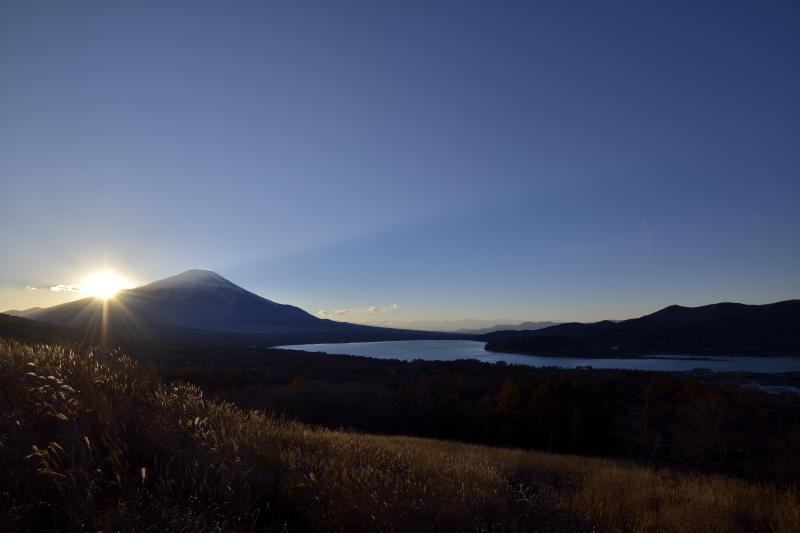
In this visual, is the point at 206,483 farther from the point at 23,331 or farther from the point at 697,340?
the point at 697,340

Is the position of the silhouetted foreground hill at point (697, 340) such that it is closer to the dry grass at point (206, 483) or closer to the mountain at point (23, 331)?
the mountain at point (23, 331)

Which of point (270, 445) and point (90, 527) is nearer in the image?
point (90, 527)

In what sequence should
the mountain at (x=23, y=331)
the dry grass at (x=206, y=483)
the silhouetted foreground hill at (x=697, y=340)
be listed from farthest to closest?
1. the silhouetted foreground hill at (x=697, y=340)
2. the mountain at (x=23, y=331)
3. the dry grass at (x=206, y=483)

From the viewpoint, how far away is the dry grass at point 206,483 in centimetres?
369

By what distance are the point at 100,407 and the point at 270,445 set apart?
2.40 meters

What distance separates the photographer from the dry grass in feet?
12.1

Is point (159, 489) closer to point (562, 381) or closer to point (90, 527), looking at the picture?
point (90, 527)

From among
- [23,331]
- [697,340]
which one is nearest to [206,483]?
[23,331]

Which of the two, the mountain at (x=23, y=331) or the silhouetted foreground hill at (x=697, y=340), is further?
the silhouetted foreground hill at (x=697, y=340)

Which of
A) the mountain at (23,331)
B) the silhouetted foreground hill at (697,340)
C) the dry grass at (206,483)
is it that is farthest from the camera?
the silhouetted foreground hill at (697,340)

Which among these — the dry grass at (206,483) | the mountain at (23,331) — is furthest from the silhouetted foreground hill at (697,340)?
the dry grass at (206,483)

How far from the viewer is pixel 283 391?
189 ft

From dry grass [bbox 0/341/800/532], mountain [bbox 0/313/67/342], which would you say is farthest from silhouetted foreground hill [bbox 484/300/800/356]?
dry grass [bbox 0/341/800/532]

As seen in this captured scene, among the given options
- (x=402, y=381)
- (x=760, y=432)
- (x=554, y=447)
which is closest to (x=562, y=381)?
(x=554, y=447)
